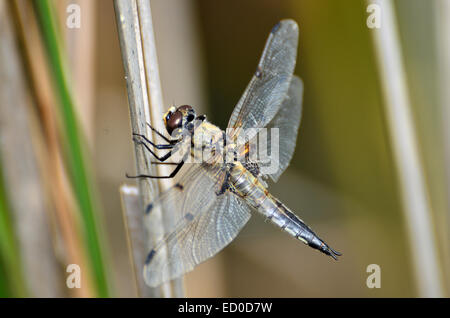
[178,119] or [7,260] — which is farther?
[178,119]

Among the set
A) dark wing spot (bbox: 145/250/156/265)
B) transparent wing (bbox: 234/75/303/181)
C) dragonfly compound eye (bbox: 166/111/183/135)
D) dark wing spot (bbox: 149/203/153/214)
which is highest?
dragonfly compound eye (bbox: 166/111/183/135)

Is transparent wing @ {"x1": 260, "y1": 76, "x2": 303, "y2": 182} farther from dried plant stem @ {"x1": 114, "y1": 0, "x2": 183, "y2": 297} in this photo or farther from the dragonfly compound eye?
dried plant stem @ {"x1": 114, "y1": 0, "x2": 183, "y2": 297}

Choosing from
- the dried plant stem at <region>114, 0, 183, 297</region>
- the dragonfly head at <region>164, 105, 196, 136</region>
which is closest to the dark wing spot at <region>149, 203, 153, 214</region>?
the dried plant stem at <region>114, 0, 183, 297</region>

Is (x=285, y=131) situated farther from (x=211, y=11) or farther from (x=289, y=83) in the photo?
(x=211, y=11)

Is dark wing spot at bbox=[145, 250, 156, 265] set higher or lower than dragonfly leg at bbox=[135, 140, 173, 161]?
lower

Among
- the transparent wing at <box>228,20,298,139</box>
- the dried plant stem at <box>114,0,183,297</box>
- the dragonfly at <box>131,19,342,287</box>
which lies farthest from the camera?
the transparent wing at <box>228,20,298,139</box>

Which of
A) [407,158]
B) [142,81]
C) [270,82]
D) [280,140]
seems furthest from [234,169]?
[407,158]

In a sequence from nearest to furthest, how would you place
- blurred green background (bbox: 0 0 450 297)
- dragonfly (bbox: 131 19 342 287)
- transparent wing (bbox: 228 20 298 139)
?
dragonfly (bbox: 131 19 342 287) < transparent wing (bbox: 228 20 298 139) < blurred green background (bbox: 0 0 450 297)

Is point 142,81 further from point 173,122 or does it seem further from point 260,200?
point 260,200
